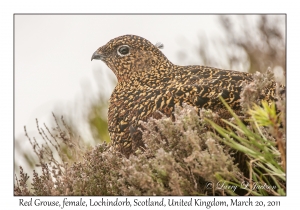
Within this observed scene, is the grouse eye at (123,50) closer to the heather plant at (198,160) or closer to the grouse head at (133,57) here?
the grouse head at (133,57)


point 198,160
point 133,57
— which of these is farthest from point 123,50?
point 198,160

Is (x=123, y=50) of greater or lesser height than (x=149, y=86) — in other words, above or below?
above

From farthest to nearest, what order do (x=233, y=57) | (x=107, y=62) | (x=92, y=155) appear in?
(x=233, y=57) → (x=107, y=62) → (x=92, y=155)

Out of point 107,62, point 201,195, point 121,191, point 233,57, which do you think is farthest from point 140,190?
point 233,57

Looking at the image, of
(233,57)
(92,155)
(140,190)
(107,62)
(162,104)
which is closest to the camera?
(140,190)

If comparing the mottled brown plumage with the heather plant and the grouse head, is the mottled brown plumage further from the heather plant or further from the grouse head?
the heather plant

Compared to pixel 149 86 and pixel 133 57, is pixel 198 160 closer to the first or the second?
pixel 149 86

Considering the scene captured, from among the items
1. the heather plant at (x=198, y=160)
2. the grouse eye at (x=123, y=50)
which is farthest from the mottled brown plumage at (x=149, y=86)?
the heather plant at (x=198, y=160)

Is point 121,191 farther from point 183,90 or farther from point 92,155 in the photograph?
point 183,90

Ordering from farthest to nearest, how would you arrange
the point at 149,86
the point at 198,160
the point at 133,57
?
1. the point at 133,57
2. the point at 149,86
3. the point at 198,160
